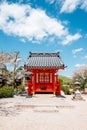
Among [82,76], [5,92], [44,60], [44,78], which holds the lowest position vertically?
[5,92]

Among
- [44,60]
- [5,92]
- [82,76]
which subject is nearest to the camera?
[5,92]

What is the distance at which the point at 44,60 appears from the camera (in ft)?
86.3

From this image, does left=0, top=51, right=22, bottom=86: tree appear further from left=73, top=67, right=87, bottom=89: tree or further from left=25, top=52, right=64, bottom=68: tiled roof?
left=73, top=67, right=87, bottom=89: tree

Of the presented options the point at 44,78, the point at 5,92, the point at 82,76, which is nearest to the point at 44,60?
the point at 44,78

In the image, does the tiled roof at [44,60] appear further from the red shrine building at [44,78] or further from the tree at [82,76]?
the tree at [82,76]

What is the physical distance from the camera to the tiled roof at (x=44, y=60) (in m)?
24.0

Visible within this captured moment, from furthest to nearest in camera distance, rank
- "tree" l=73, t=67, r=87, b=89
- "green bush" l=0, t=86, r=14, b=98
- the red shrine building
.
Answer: "tree" l=73, t=67, r=87, b=89 < the red shrine building < "green bush" l=0, t=86, r=14, b=98

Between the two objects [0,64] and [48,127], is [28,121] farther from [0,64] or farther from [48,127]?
[0,64]

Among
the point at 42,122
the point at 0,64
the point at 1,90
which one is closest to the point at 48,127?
the point at 42,122

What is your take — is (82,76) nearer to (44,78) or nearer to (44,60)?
(44,60)

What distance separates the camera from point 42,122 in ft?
35.5

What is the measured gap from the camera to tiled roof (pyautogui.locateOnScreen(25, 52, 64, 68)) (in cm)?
2395

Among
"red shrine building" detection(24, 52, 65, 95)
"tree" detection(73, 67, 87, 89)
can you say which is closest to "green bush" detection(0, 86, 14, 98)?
"red shrine building" detection(24, 52, 65, 95)

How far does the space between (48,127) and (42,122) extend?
1.14 m
